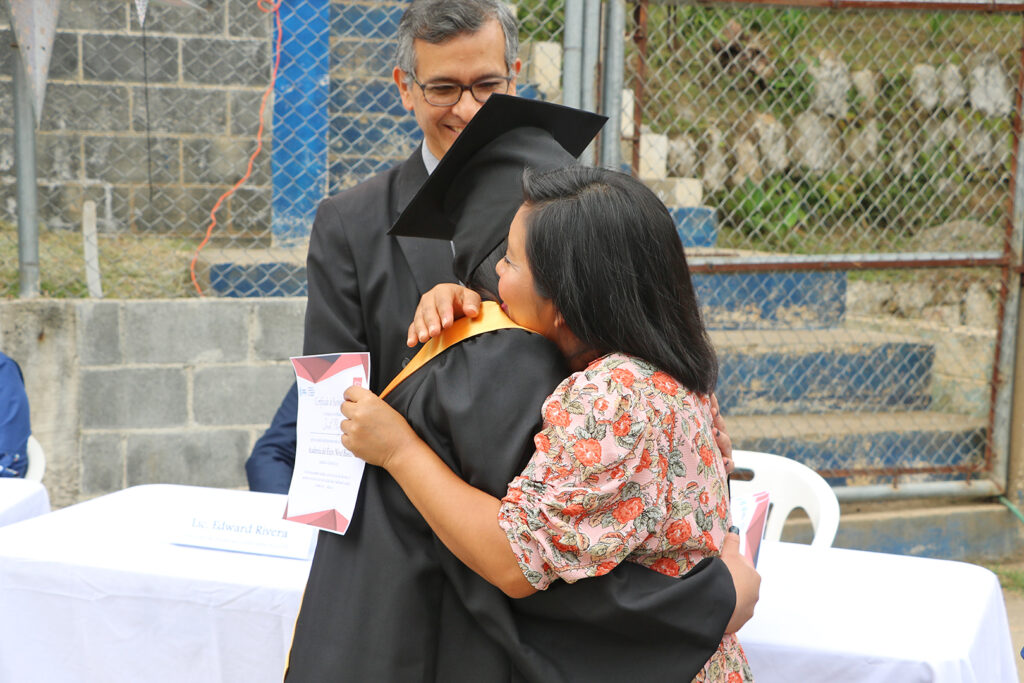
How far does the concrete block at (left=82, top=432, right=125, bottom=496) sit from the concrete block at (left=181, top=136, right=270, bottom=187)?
2.22m

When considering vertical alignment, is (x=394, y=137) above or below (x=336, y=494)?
above

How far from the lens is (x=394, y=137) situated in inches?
222

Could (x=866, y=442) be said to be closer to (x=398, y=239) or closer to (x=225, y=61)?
(x=398, y=239)

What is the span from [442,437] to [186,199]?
5128mm

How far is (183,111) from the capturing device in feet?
18.7

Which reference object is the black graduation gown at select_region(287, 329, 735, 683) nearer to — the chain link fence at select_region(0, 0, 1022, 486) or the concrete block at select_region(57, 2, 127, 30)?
the chain link fence at select_region(0, 0, 1022, 486)

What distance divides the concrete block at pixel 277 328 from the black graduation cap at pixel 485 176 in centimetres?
286

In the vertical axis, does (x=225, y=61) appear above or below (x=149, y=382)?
above

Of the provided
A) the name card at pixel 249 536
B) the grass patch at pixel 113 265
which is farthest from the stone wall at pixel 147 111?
the name card at pixel 249 536

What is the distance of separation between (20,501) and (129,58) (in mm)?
3942

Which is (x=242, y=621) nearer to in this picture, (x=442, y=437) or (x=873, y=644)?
(x=442, y=437)

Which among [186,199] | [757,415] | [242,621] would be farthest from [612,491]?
[186,199]

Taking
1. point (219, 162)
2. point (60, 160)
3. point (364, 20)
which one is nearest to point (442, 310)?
point (364, 20)

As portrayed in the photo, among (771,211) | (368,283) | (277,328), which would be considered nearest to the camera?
(368,283)
